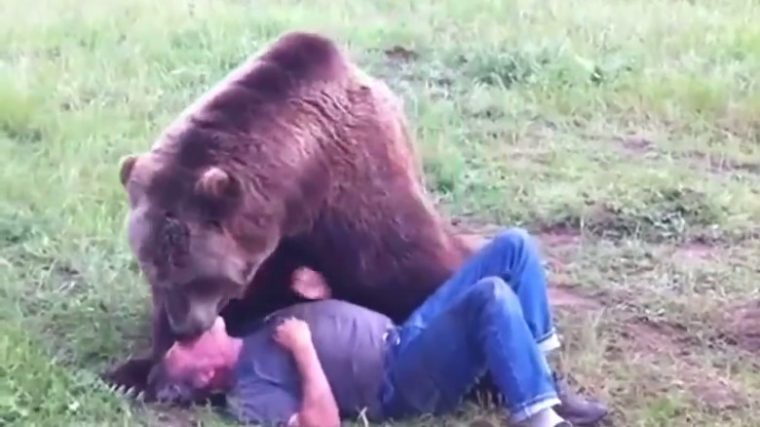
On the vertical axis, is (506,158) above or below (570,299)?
below

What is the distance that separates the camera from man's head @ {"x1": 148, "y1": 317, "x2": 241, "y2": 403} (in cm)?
464

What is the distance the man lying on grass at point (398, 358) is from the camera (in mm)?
4418

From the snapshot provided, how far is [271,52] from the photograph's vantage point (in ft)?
16.5

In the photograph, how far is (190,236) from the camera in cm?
457

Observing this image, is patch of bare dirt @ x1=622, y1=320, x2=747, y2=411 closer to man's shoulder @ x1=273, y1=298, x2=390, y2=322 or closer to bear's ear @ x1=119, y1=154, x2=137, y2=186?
man's shoulder @ x1=273, y1=298, x2=390, y2=322

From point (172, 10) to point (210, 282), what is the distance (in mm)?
5693

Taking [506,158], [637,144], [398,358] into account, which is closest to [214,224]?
[398,358]

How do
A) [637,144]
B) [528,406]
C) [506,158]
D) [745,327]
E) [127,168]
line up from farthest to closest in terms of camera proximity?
1. [637,144]
2. [506,158]
3. [745,327]
4. [127,168]
5. [528,406]

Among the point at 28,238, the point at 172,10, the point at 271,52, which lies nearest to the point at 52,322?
the point at 28,238

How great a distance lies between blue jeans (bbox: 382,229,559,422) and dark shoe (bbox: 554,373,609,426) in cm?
16

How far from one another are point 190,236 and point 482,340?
0.89 metres

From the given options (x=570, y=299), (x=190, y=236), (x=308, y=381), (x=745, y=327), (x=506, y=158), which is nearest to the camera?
(x=308, y=381)

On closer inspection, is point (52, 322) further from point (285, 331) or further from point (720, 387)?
point (720, 387)

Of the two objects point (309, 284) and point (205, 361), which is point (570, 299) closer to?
point (309, 284)
